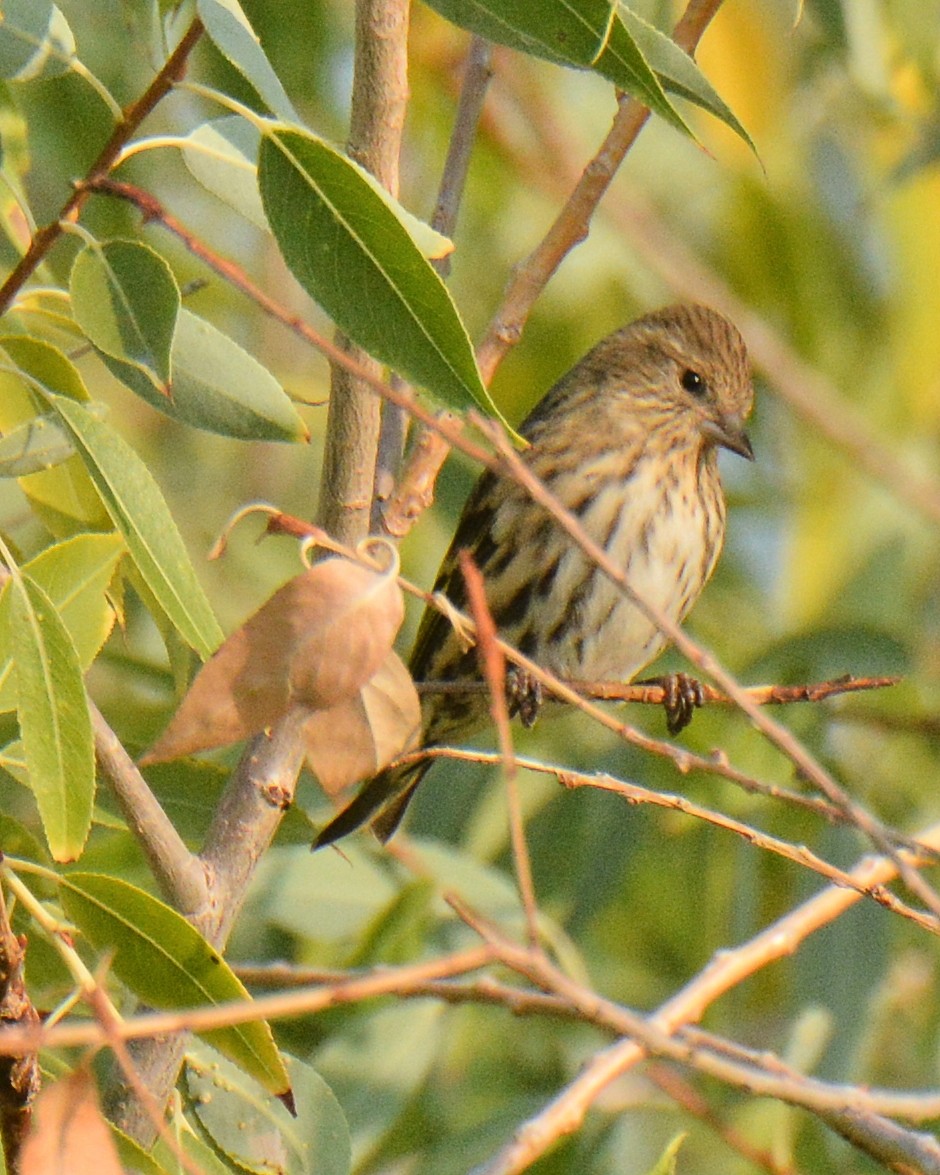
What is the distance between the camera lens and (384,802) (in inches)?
150

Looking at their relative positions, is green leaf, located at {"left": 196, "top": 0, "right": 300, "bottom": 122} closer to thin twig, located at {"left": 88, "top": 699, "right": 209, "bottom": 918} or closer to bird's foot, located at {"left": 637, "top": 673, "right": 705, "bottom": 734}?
thin twig, located at {"left": 88, "top": 699, "right": 209, "bottom": 918}

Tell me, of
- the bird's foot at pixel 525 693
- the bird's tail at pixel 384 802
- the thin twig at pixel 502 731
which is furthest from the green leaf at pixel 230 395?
the bird's foot at pixel 525 693

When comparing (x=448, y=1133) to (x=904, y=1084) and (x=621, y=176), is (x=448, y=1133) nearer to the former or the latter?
(x=904, y=1084)

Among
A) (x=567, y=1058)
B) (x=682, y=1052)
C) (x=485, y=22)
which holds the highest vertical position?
(x=485, y=22)

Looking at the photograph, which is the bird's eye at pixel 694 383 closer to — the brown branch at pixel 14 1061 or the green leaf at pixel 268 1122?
the green leaf at pixel 268 1122

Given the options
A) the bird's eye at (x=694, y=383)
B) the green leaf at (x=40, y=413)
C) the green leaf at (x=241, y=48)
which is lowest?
the green leaf at (x=40, y=413)

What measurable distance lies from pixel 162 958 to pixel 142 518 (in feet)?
1.59

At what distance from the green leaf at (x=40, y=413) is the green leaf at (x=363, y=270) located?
336mm

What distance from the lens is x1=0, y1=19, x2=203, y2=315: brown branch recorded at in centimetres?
209

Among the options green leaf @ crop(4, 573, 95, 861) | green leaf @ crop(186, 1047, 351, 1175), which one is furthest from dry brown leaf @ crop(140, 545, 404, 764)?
green leaf @ crop(186, 1047, 351, 1175)

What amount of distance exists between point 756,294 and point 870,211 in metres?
0.53

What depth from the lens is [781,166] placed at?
6289 millimetres

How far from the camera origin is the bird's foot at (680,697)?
11.6 ft

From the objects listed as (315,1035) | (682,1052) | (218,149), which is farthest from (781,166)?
(682,1052)
